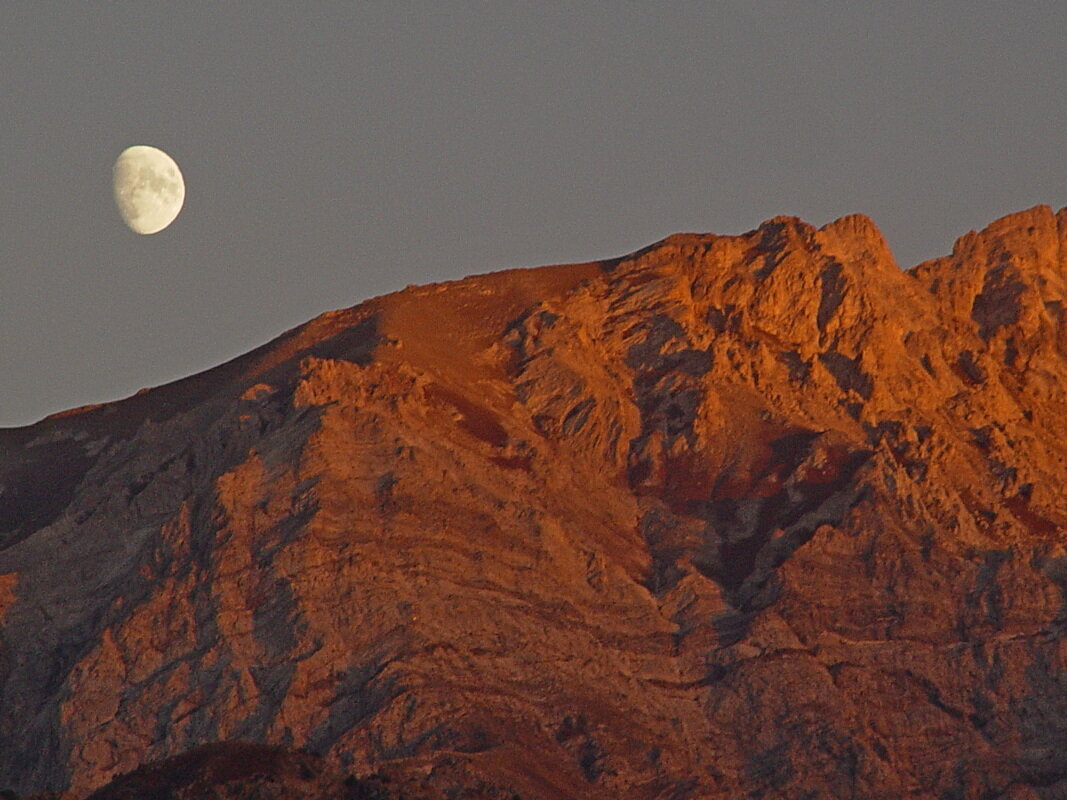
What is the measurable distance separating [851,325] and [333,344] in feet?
→ 89.6

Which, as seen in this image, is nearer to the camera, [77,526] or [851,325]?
[77,526]

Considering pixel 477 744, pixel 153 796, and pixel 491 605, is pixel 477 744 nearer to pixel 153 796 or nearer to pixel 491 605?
pixel 491 605

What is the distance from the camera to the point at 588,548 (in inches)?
6107

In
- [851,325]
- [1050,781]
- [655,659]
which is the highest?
[851,325]

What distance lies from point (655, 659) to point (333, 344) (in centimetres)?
3010

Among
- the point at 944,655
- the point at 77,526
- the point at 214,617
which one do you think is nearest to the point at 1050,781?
the point at 944,655

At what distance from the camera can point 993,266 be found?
19075 cm

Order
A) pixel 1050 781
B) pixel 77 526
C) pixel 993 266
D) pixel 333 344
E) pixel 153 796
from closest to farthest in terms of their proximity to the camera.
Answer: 1. pixel 153 796
2. pixel 1050 781
3. pixel 77 526
4. pixel 333 344
5. pixel 993 266

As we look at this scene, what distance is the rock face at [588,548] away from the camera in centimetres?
14300

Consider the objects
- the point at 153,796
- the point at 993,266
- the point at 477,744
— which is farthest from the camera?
the point at 993,266

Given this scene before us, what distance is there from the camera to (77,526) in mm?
162250

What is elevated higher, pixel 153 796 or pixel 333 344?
pixel 333 344

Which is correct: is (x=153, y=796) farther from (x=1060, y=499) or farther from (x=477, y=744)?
(x=1060, y=499)

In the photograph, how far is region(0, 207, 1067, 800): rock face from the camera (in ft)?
469
